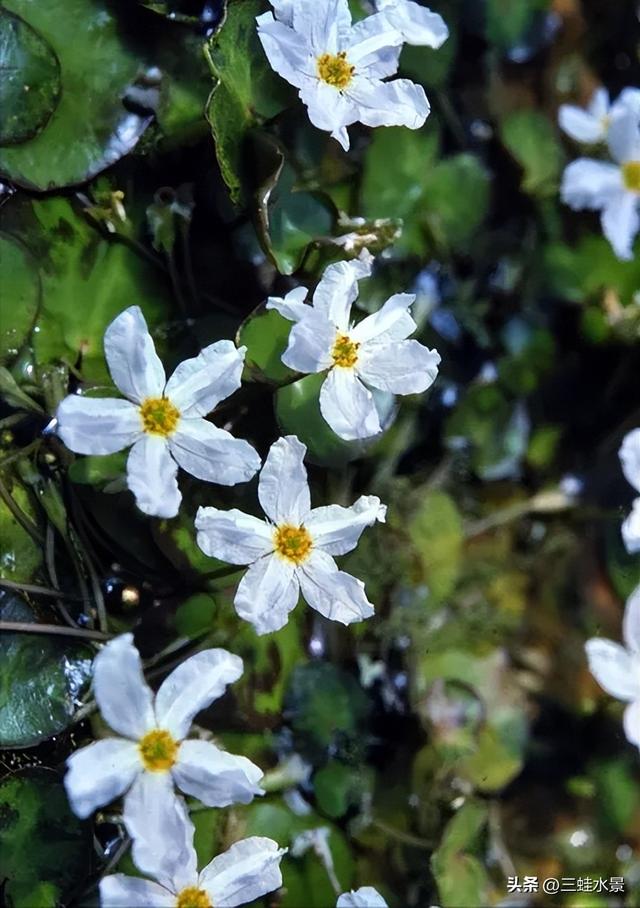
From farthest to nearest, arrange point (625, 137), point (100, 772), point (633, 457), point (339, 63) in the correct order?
point (625, 137)
point (633, 457)
point (339, 63)
point (100, 772)

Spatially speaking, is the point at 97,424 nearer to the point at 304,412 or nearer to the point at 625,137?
the point at 304,412

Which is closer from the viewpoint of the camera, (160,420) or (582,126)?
(160,420)

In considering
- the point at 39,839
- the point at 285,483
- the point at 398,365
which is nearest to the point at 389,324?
the point at 398,365

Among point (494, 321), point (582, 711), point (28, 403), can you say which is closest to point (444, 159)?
point (494, 321)

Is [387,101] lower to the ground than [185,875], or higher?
higher

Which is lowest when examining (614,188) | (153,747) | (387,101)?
(153,747)

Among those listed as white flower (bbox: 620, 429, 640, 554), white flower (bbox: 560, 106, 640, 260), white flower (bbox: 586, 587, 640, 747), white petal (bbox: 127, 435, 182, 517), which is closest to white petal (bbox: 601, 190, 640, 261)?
white flower (bbox: 560, 106, 640, 260)

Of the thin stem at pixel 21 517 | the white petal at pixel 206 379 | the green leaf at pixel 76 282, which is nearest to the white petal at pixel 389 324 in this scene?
the white petal at pixel 206 379

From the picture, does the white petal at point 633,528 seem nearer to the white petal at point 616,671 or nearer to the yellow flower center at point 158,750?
the white petal at point 616,671
